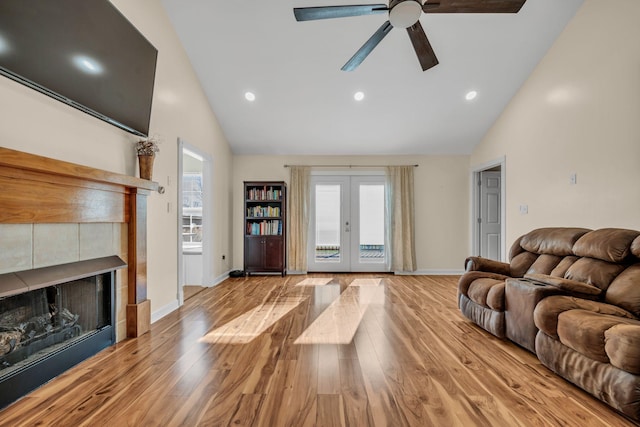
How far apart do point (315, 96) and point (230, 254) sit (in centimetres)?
326

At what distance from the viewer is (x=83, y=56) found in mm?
2176

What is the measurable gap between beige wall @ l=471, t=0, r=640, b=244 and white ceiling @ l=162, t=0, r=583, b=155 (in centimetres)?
34

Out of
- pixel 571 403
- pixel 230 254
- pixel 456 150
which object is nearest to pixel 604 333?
pixel 571 403

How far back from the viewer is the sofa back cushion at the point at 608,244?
229cm

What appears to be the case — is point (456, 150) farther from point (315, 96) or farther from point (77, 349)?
point (77, 349)

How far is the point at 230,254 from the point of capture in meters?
5.79

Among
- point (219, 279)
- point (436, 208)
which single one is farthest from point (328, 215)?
point (219, 279)

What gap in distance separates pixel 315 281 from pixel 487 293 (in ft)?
9.61

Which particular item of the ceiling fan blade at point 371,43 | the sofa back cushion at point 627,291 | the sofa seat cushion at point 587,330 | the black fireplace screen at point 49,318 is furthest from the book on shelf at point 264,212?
the sofa back cushion at point 627,291

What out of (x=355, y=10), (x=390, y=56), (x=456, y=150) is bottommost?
(x=456, y=150)

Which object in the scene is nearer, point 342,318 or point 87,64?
point 87,64

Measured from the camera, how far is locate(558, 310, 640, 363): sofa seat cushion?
1774mm

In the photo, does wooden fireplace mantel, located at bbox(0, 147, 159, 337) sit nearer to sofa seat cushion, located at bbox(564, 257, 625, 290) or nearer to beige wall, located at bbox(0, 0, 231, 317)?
beige wall, located at bbox(0, 0, 231, 317)

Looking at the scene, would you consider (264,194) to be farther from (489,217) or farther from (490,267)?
(489,217)
